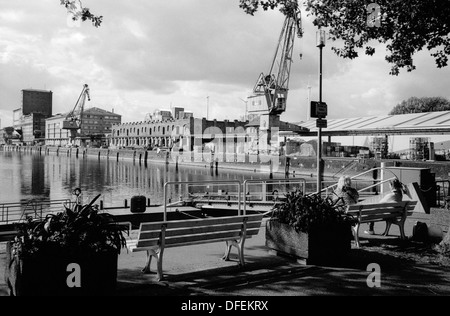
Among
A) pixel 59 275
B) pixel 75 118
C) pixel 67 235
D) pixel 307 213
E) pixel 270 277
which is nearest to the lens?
pixel 59 275

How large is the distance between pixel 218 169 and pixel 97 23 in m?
74.3

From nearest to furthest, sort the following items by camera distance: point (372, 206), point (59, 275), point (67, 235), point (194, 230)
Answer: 1. point (59, 275)
2. point (67, 235)
3. point (194, 230)
4. point (372, 206)

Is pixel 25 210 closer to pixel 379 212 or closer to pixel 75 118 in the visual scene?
pixel 379 212

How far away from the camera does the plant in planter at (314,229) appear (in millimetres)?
7445

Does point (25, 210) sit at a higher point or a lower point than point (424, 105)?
lower

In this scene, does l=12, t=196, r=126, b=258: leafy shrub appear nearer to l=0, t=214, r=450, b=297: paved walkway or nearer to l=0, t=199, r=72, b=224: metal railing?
l=0, t=214, r=450, b=297: paved walkway

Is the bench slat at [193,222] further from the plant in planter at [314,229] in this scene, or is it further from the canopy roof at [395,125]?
the canopy roof at [395,125]

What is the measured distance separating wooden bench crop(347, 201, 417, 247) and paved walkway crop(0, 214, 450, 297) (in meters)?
0.87

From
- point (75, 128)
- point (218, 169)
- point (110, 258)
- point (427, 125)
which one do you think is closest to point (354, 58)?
point (110, 258)

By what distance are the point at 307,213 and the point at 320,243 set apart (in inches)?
23.5

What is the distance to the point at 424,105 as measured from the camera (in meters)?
90.4

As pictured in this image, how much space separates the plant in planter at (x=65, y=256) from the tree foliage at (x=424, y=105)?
94.1 m

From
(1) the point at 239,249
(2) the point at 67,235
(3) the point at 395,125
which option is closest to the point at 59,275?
(2) the point at 67,235

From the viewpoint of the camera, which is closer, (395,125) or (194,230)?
(194,230)
